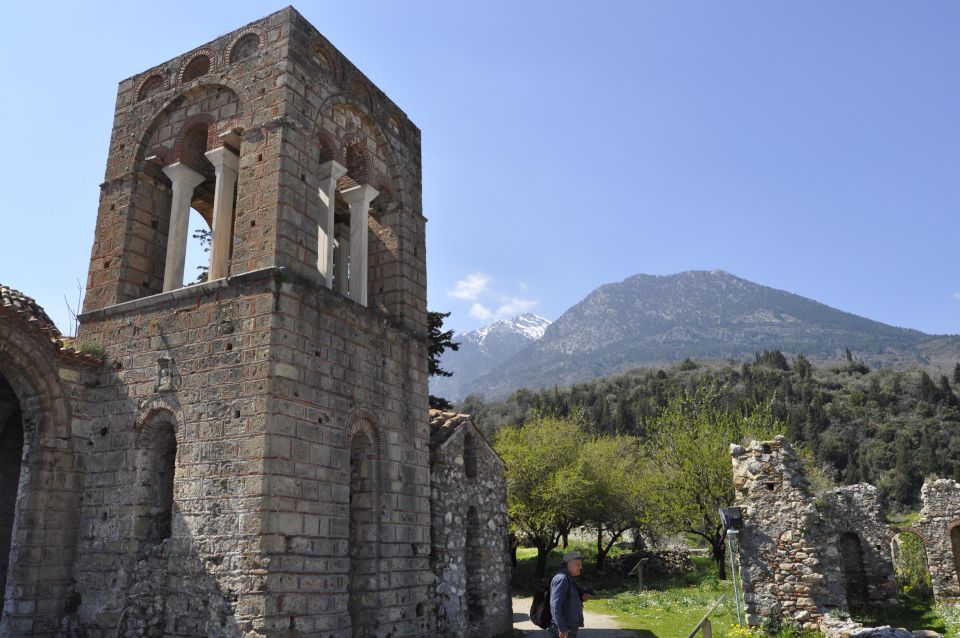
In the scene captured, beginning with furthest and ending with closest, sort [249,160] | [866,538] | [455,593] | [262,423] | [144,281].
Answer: [866,538], [455,593], [144,281], [249,160], [262,423]

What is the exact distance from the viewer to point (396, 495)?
11320mm

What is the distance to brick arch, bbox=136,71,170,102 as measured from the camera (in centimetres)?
1243

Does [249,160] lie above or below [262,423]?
Answer: above

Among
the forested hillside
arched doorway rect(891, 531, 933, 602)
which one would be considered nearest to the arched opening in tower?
arched doorway rect(891, 531, 933, 602)

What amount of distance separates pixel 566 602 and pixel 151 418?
6.74 m

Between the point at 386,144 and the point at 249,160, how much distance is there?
3.37 m

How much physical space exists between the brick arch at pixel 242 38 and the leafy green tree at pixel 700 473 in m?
19.4

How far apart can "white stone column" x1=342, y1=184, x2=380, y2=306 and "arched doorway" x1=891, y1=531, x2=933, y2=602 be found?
1766 cm

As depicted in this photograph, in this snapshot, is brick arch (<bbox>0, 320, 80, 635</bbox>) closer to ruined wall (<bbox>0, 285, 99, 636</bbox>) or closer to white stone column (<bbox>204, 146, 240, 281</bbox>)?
ruined wall (<bbox>0, 285, 99, 636</bbox>)

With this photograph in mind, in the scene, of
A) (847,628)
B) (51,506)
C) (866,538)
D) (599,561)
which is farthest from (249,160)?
(599,561)

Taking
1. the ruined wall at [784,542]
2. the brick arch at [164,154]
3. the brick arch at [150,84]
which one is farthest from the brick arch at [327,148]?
the ruined wall at [784,542]

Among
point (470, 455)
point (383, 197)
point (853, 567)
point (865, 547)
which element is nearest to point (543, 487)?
point (853, 567)

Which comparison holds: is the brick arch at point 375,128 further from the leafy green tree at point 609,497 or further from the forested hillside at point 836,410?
the forested hillside at point 836,410

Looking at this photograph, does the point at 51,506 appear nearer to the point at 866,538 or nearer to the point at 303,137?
the point at 303,137
